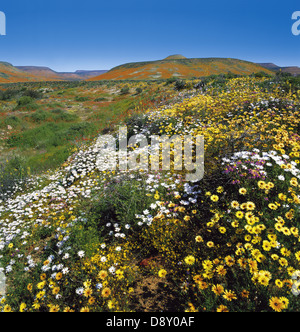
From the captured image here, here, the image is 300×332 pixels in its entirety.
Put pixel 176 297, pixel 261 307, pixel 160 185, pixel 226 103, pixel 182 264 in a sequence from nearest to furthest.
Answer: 1. pixel 261 307
2. pixel 176 297
3. pixel 182 264
4. pixel 160 185
5. pixel 226 103

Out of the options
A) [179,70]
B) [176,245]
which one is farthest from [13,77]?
[176,245]

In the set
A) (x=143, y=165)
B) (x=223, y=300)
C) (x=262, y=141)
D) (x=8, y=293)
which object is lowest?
(x=8, y=293)

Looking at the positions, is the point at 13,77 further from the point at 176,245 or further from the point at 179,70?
the point at 176,245

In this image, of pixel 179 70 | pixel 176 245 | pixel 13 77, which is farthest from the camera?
pixel 13 77

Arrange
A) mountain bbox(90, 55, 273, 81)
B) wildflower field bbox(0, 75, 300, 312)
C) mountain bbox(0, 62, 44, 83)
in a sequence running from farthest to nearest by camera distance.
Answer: mountain bbox(0, 62, 44, 83) < mountain bbox(90, 55, 273, 81) < wildflower field bbox(0, 75, 300, 312)

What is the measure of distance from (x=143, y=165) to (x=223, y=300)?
3.86 meters

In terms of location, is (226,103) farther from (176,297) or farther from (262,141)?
(176,297)

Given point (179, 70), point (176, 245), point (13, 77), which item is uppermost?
point (13, 77)

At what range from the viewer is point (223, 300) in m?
2.05

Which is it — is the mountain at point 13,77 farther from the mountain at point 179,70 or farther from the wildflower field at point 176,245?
the wildflower field at point 176,245

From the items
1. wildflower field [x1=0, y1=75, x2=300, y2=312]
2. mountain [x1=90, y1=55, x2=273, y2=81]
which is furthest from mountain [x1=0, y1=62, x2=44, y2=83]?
wildflower field [x1=0, y1=75, x2=300, y2=312]

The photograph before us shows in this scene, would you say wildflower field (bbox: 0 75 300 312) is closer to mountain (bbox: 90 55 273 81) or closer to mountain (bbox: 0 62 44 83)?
mountain (bbox: 90 55 273 81)

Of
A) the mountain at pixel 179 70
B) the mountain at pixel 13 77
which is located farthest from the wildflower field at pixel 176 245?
the mountain at pixel 13 77
